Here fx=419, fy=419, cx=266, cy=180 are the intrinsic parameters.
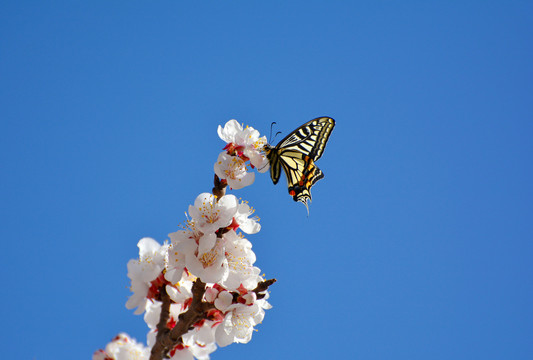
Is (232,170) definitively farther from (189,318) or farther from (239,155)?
(189,318)

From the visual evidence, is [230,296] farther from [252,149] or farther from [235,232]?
[252,149]

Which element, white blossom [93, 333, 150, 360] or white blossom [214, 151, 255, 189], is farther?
white blossom [93, 333, 150, 360]

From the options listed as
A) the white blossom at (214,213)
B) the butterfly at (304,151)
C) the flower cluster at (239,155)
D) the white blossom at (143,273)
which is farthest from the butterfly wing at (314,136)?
the white blossom at (143,273)

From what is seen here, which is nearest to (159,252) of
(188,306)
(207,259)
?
(188,306)

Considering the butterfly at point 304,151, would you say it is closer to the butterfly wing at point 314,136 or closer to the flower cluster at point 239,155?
the butterfly wing at point 314,136

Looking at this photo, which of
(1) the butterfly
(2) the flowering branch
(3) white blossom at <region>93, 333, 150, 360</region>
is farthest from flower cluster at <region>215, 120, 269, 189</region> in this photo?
(3) white blossom at <region>93, 333, 150, 360</region>

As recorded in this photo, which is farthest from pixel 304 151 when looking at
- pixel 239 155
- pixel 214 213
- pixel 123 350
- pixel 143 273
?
pixel 123 350

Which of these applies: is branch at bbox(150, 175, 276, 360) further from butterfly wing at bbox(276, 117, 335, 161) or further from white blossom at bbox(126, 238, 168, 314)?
butterfly wing at bbox(276, 117, 335, 161)
